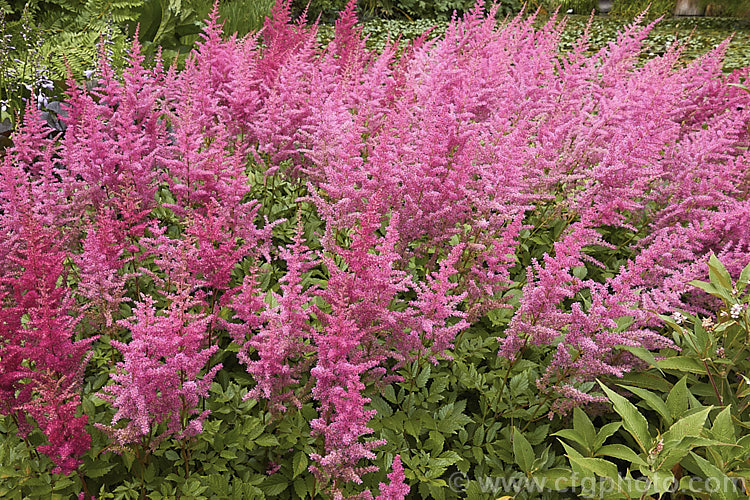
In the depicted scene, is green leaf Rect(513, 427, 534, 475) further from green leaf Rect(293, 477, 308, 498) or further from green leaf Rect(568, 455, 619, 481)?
green leaf Rect(293, 477, 308, 498)

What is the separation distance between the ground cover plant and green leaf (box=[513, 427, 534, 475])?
0.6 inches

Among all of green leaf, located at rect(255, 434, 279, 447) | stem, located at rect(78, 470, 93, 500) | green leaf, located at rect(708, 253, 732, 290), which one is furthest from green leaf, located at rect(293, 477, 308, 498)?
green leaf, located at rect(708, 253, 732, 290)

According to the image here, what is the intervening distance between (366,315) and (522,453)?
1090 mm

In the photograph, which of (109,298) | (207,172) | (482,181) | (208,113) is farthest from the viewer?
(208,113)

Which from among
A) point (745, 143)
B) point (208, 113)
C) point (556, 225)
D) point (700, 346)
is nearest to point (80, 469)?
point (208, 113)

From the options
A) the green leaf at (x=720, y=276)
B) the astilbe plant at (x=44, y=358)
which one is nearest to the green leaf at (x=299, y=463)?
the astilbe plant at (x=44, y=358)

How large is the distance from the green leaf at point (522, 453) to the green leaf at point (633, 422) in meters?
0.71

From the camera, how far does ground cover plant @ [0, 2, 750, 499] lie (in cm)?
227

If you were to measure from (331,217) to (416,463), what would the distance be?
4.94ft

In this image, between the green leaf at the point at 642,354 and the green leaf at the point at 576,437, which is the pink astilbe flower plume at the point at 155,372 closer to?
the green leaf at the point at 576,437

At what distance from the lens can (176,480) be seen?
2.50 meters

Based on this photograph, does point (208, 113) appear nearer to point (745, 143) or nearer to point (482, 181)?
point (482, 181)

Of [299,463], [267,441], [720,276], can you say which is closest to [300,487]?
[299,463]

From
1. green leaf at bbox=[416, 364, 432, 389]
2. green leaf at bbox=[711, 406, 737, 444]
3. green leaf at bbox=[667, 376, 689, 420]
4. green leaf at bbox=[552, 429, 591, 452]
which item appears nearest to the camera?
green leaf at bbox=[711, 406, 737, 444]
